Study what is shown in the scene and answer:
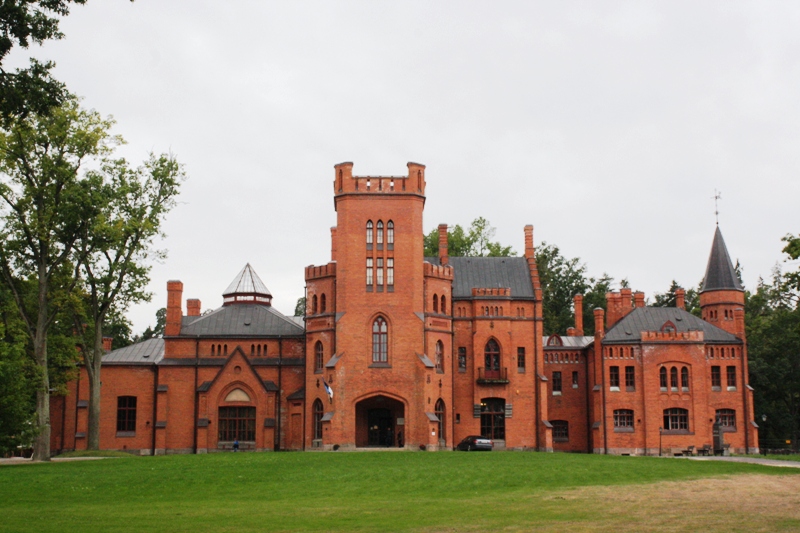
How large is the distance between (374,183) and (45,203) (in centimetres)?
1612

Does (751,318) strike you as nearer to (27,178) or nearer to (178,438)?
(178,438)

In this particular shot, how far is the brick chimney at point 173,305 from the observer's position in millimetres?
50719

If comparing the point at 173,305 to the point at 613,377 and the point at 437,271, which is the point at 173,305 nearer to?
the point at 437,271

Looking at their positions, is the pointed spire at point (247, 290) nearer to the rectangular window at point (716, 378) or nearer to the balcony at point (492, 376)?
the balcony at point (492, 376)

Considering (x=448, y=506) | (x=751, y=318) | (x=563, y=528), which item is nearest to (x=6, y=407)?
(x=448, y=506)

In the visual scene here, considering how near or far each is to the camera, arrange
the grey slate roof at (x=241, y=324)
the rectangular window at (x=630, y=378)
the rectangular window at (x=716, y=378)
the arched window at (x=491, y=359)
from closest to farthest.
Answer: the arched window at (x=491, y=359), the grey slate roof at (x=241, y=324), the rectangular window at (x=630, y=378), the rectangular window at (x=716, y=378)

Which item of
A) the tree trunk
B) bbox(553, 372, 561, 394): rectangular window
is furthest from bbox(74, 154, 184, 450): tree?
bbox(553, 372, 561, 394): rectangular window

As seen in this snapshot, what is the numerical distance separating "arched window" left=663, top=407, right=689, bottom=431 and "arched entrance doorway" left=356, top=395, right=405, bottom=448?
15.9 meters

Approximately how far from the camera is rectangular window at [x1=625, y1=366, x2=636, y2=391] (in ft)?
173

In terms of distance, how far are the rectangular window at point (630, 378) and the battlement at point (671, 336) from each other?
6.03 ft

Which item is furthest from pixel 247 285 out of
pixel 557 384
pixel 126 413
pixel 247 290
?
pixel 557 384

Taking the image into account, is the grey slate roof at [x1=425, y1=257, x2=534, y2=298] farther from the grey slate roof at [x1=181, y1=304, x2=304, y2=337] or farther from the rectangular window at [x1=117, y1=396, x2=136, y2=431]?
the rectangular window at [x1=117, y1=396, x2=136, y2=431]

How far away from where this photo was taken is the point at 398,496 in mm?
22375

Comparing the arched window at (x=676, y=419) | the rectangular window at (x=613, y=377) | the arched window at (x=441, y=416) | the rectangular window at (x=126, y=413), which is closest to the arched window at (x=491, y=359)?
the arched window at (x=441, y=416)
